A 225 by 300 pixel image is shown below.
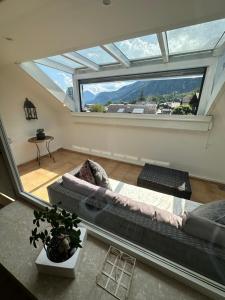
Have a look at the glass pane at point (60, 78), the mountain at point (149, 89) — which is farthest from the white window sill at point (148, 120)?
the glass pane at point (60, 78)

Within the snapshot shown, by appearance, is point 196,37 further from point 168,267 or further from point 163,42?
point 168,267

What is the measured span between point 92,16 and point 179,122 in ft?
6.35

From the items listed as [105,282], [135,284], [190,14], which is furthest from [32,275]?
[190,14]

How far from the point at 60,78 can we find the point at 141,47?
1921 mm

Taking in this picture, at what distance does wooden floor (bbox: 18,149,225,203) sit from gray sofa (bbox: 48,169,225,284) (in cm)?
96

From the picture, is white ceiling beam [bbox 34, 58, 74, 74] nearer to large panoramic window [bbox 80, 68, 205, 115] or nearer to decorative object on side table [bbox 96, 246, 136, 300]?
large panoramic window [bbox 80, 68, 205, 115]

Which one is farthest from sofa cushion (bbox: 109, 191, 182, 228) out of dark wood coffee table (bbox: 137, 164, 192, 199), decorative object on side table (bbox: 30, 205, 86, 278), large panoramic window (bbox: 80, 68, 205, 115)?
large panoramic window (bbox: 80, 68, 205, 115)

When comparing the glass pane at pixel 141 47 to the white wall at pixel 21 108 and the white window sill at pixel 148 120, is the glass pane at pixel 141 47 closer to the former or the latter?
the white window sill at pixel 148 120

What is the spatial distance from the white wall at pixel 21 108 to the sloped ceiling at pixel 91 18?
129cm

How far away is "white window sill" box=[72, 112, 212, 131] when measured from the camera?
7.68ft

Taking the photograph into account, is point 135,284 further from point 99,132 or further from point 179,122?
point 99,132

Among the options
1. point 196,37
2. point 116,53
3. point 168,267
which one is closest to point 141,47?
point 116,53

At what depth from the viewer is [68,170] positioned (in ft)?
9.51

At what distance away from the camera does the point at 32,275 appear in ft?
1.91
